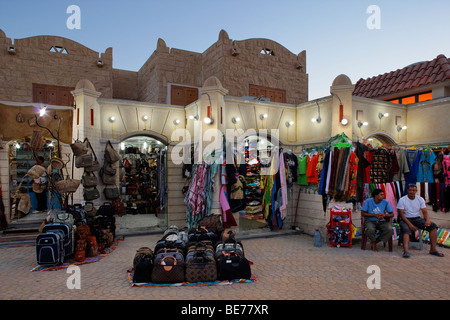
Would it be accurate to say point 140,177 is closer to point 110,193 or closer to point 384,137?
point 110,193

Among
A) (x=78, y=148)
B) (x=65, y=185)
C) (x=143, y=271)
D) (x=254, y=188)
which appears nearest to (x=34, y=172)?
(x=65, y=185)

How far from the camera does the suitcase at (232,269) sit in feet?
16.5

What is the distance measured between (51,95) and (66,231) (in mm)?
6390

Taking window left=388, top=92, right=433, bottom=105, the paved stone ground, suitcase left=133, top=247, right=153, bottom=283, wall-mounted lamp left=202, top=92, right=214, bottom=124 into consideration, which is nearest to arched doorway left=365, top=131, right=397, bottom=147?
window left=388, top=92, right=433, bottom=105

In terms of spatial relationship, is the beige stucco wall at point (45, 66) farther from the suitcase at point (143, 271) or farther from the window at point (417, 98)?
the window at point (417, 98)

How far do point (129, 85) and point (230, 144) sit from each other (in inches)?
310

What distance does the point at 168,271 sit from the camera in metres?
4.91

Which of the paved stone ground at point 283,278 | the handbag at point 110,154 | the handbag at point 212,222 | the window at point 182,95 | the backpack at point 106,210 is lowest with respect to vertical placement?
the paved stone ground at point 283,278

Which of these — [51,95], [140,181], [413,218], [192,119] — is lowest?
[413,218]

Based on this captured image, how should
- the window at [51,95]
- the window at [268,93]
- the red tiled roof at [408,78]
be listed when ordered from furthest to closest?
1. the window at [268,93]
2. the window at [51,95]
3. the red tiled roof at [408,78]

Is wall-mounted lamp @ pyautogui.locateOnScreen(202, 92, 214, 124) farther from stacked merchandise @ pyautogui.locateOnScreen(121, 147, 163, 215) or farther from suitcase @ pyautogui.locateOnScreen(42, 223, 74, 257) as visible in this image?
suitcase @ pyautogui.locateOnScreen(42, 223, 74, 257)

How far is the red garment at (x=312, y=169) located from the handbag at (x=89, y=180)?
17.5 feet

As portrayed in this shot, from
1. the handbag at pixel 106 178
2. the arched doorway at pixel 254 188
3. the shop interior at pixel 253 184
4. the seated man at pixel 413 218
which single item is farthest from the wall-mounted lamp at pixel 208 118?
the seated man at pixel 413 218
